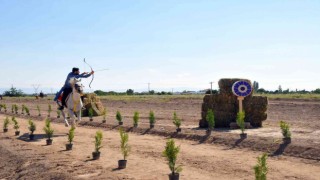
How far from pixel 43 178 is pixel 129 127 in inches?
372

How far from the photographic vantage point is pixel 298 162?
10484 millimetres

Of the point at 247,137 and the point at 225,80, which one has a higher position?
the point at 225,80

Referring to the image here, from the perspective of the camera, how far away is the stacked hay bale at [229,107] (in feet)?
60.6

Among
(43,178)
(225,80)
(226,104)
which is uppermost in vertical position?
(225,80)

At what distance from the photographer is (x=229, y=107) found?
18.8 meters

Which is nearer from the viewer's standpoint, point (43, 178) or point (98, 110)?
point (43, 178)

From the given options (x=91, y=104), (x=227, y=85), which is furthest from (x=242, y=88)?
(x=91, y=104)

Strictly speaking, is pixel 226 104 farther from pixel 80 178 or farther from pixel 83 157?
pixel 80 178

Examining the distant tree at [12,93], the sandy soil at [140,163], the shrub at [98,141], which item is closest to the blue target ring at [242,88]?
the sandy soil at [140,163]

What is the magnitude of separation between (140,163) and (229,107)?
9035 mm

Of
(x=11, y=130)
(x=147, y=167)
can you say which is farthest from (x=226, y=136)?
(x=11, y=130)

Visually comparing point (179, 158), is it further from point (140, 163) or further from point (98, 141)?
point (98, 141)

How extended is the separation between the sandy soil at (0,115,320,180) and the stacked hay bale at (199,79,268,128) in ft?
14.1

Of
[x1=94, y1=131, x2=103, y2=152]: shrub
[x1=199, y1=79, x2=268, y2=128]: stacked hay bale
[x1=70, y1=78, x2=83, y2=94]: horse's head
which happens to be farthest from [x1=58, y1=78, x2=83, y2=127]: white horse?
[x1=94, y1=131, x2=103, y2=152]: shrub
